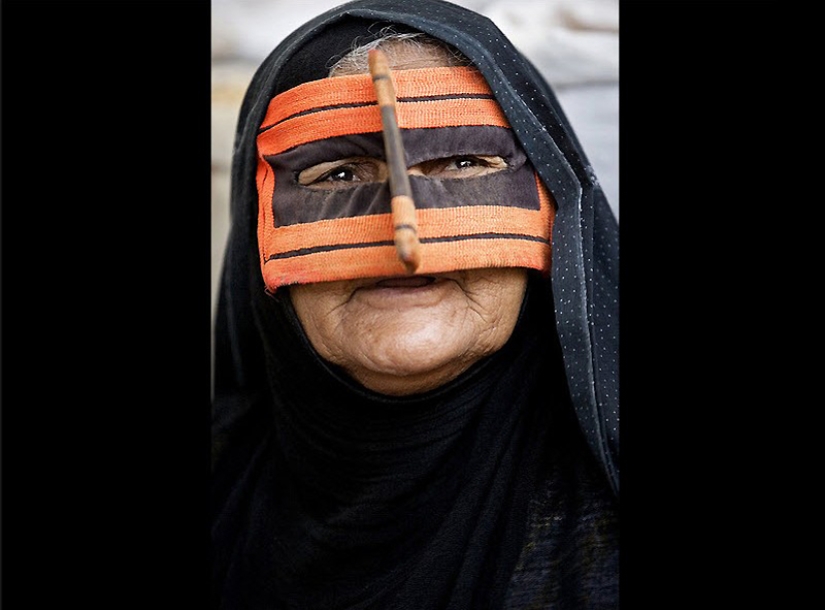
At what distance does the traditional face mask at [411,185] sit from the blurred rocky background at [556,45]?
72cm

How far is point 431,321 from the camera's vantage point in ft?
4.99

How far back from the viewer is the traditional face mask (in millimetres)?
1473

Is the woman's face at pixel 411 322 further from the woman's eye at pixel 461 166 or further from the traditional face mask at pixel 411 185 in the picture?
the woman's eye at pixel 461 166

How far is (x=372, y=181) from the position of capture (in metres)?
1.56

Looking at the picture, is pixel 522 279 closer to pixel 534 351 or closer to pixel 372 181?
pixel 534 351

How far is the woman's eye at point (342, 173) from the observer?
1563mm

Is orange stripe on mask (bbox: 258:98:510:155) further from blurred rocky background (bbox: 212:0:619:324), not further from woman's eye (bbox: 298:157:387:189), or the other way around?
blurred rocky background (bbox: 212:0:619:324)

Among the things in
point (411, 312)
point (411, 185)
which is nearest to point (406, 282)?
point (411, 312)

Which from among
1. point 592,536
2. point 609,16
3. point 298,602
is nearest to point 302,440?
point 298,602

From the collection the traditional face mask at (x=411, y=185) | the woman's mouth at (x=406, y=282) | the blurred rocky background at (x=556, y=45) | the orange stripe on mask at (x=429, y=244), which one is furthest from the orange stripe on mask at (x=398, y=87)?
the blurred rocky background at (x=556, y=45)

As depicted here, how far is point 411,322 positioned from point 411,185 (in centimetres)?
26

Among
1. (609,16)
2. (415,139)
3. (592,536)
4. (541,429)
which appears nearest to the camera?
(415,139)

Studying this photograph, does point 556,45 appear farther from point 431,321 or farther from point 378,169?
point 431,321
